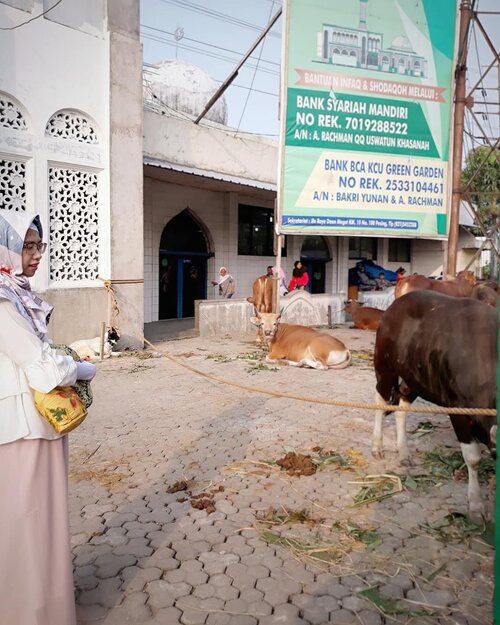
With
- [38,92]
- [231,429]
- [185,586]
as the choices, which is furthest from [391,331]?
[38,92]

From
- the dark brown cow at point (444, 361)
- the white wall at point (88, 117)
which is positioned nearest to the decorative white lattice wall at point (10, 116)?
the white wall at point (88, 117)

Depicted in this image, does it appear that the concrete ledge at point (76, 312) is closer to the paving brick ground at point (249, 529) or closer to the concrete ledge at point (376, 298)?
the paving brick ground at point (249, 529)

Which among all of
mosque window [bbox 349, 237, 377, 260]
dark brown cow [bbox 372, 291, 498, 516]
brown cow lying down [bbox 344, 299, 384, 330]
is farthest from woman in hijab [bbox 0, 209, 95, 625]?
mosque window [bbox 349, 237, 377, 260]

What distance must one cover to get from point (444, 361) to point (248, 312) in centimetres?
1018

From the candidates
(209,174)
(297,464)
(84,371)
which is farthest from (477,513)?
(209,174)

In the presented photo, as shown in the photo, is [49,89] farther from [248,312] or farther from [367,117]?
[248,312]

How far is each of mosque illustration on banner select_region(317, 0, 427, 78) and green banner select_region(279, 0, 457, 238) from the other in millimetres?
21

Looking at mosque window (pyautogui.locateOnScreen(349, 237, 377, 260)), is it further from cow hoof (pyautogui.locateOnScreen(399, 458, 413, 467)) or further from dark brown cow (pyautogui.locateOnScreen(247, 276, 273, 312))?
cow hoof (pyautogui.locateOnScreen(399, 458, 413, 467))

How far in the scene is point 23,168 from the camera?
29.4 ft

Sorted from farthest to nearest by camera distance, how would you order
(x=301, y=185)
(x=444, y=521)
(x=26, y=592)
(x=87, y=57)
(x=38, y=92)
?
(x=301, y=185), (x=87, y=57), (x=38, y=92), (x=444, y=521), (x=26, y=592)

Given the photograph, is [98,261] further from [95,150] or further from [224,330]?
[224,330]

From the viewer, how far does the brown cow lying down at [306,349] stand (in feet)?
30.0

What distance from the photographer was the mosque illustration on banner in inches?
447

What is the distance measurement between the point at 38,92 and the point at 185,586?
27.8 ft
